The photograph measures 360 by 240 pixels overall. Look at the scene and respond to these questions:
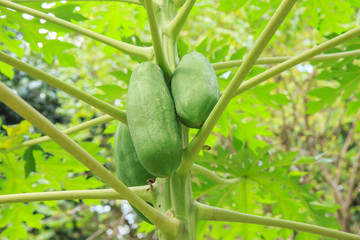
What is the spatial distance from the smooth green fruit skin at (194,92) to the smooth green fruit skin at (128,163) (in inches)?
7.6

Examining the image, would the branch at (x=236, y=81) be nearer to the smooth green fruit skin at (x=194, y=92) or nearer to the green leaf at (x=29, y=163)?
the smooth green fruit skin at (x=194, y=92)

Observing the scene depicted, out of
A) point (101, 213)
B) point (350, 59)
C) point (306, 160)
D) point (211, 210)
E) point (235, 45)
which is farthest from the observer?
point (101, 213)

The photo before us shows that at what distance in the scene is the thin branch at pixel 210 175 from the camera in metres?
1.41

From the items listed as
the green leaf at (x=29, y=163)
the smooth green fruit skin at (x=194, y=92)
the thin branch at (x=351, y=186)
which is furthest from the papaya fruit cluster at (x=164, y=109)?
the thin branch at (x=351, y=186)

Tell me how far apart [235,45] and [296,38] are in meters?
0.89

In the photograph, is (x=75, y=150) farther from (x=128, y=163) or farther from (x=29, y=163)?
(x=29, y=163)

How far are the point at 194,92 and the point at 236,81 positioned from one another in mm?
115

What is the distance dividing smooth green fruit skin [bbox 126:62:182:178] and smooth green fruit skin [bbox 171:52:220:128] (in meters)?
0.03

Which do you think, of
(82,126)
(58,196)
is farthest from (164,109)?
(82,126)

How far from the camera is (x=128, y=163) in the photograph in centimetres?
Result: 116

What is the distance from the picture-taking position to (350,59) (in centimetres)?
180

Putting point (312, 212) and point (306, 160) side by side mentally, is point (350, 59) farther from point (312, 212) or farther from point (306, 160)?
point (312, 212)

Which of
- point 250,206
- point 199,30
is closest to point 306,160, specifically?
point 250,206

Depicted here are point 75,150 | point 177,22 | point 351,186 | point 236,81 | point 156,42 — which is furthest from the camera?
point 351,186
